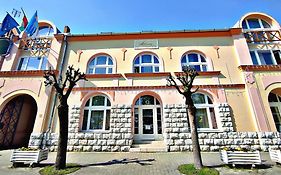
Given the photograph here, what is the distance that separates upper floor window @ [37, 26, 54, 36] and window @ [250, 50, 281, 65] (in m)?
16.2

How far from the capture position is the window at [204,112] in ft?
32.3

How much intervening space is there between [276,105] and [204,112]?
5365 mm

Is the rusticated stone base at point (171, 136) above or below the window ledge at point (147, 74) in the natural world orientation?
below

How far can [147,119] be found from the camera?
411 inches

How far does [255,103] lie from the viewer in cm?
970

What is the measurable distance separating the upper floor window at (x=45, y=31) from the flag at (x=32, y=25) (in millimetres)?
1033

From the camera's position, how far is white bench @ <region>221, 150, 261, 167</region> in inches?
236

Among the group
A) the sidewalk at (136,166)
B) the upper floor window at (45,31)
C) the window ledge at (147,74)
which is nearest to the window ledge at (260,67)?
the window ledge at (147,74)

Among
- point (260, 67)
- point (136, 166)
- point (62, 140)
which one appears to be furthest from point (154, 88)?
point (260, 67)

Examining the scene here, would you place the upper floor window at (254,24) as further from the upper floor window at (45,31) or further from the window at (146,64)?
the upper floor window at (45,31)

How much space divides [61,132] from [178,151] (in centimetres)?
632

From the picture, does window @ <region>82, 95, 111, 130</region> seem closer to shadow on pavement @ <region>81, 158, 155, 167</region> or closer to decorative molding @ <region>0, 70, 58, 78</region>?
shadow on pavement @ <region>81, 158, 155, 167</region>

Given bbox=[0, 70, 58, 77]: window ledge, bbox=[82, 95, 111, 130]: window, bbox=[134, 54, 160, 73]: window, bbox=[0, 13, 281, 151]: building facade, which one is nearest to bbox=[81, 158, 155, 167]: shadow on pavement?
bbox=[0, 13, 281, 151]: building facade

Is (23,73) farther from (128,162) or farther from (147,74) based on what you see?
(128,162)
